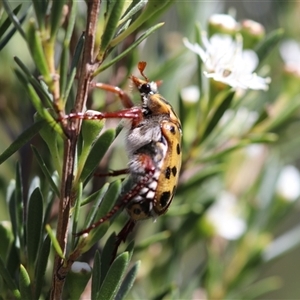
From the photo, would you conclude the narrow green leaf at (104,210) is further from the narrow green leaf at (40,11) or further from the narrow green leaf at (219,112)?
the narrow green leaf at (219,112)

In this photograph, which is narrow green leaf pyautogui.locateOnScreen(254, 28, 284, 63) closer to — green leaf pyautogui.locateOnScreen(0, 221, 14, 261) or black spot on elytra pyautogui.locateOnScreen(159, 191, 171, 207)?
black spot on elytra pyautogui.locateOnScreen(159, 191, 171, 207)

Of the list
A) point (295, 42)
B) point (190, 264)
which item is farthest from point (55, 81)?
point (190, 264)

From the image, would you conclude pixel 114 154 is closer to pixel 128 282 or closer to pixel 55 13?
pixel 128 282

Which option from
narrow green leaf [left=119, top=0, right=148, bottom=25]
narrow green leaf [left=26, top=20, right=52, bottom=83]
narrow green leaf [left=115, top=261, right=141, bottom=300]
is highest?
narrow green leaf [left=26, top=20, right=52, bottom=83]

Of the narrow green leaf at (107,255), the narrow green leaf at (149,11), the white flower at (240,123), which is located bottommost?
the white flower at (240,123)

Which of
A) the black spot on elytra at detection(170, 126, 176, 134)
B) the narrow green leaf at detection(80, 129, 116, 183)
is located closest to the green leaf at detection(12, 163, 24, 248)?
the narrow green leaf at detection(80, 129, 116, 183)

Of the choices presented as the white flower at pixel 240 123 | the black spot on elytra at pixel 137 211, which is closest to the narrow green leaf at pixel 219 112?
the white flower at pixel 240 123
